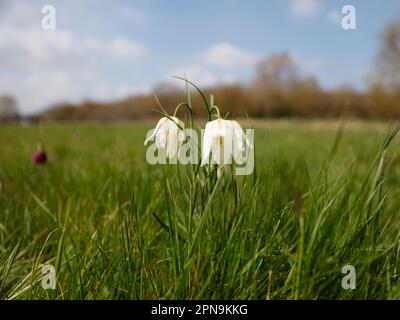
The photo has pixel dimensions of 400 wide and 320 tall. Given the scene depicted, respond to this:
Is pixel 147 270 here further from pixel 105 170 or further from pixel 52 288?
pixel 105 170

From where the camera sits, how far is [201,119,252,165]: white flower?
781 millimetres

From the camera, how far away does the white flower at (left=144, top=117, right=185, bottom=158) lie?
872 millimetres

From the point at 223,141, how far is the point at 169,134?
15 cm

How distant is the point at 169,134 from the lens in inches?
34.4

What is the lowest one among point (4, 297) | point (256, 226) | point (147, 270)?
point (4, 297)

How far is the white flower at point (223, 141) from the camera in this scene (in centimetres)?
78

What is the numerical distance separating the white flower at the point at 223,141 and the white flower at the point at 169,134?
105 mm

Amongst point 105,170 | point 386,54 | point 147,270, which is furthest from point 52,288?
point 386,54

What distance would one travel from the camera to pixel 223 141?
79 centimetres

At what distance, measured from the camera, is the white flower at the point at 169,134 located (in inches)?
34.3

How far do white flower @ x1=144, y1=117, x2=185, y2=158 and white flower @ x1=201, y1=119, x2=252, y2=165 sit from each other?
0.34ft

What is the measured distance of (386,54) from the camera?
11.3 m

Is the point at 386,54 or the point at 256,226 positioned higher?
the point at 386,54
